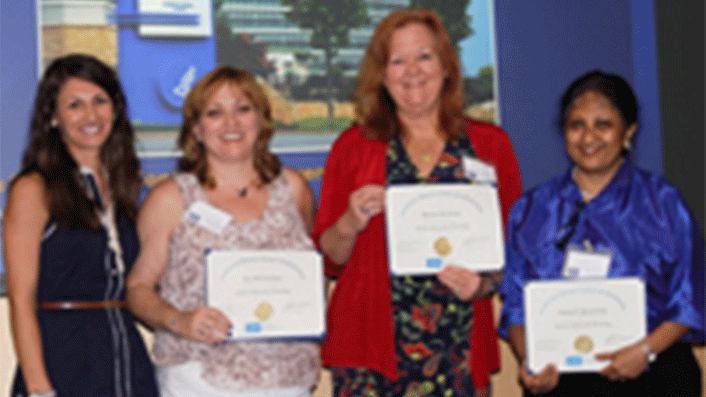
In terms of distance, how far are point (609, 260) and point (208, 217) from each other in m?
1.42

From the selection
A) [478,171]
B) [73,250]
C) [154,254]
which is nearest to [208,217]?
[154,254]

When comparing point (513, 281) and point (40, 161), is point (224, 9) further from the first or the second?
point (513, 281)

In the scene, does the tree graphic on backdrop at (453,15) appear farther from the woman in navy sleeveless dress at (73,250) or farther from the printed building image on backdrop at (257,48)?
the woman in navy sleeveless dress at (73,250)

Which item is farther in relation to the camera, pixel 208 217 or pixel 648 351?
pixel 208 217

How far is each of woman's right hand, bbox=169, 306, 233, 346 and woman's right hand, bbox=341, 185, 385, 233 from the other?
576 mm

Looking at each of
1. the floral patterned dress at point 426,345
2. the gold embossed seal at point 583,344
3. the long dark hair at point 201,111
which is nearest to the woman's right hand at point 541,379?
the gold embossed seal at point 583,344

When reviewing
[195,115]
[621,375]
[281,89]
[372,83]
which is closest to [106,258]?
[195,115]

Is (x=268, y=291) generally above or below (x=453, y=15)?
below

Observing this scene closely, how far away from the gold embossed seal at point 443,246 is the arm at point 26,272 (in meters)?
1.35

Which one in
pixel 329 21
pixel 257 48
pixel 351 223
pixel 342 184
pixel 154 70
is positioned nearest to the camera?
pixel 351 223

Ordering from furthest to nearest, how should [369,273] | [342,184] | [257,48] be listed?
[257,48] < [342,184] < [369,273]

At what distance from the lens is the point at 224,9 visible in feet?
12.0

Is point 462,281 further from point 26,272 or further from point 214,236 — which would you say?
point 26,272

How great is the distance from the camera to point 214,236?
2619 millimetres
